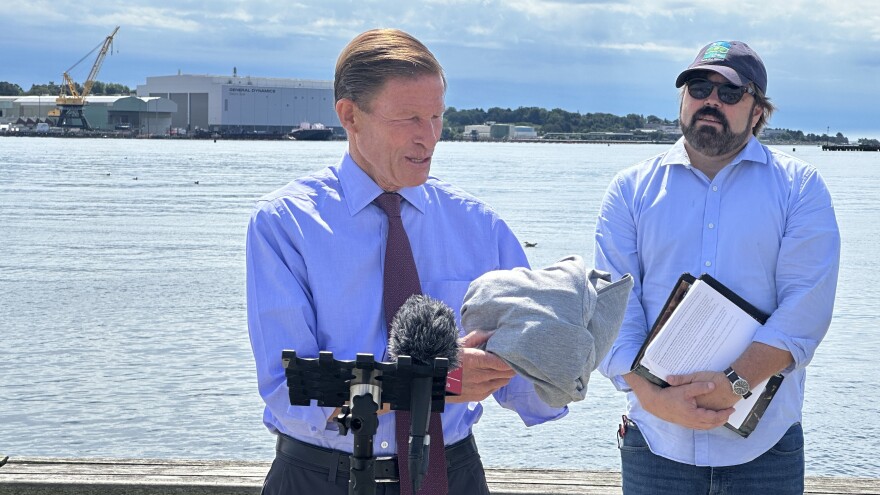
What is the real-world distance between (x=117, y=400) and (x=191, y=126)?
16576 cm

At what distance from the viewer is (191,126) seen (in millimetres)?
170750

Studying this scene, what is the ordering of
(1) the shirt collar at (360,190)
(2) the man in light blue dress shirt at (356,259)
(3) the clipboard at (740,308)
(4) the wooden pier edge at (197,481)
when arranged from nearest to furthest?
(2) the man in light blue dress shirt at (356,259) < (1) the shirt collar at (360,190) < (3) the clipboard at (740,308) < (4) the wooden pier edge at (197,481)

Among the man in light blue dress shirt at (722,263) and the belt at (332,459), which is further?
the man in light blue dress shirt at (722,263)

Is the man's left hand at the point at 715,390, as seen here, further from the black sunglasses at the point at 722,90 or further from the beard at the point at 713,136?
the black sunglasses at the point at 722,90

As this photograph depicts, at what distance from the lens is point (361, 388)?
6.07 ft

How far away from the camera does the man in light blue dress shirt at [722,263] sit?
128 inches

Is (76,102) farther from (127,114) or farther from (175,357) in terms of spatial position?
(175,357)

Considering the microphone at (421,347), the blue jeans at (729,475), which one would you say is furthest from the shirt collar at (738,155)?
the microphone at (421,347)

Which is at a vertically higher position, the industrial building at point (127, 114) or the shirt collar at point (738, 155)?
the shirt collar at point (738, 155)

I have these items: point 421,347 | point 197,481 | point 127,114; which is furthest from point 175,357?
point 127,114

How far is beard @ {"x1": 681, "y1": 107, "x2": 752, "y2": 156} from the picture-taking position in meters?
3.44

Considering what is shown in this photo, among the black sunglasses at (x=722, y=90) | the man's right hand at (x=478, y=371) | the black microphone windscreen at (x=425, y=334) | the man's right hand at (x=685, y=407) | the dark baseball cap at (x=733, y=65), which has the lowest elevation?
the man's right hand at (x=685, y=407)

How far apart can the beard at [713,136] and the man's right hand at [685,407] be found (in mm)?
744

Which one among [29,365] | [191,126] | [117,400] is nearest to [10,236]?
[29,365]
